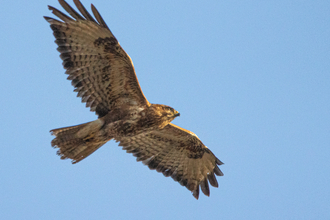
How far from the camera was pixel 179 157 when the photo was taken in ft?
39.2

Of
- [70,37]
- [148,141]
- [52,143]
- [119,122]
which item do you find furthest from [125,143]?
[70,37]

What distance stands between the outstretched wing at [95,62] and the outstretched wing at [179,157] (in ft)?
4.96

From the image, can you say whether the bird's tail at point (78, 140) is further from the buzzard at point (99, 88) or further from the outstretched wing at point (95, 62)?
the outstretched wing at point (95, 62)

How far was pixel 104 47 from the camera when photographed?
1004cm

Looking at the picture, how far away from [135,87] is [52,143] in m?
2.11

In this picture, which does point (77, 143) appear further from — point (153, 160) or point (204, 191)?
point (204, 191)

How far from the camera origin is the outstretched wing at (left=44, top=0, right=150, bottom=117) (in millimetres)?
9820

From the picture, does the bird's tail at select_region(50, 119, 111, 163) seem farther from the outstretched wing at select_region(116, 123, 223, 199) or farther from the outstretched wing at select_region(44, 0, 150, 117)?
the outstretched wing at select_region(116, 123, 223, 199)

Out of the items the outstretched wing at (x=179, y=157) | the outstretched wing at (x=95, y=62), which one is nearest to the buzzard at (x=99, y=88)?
the outstretched wing at (x=95, y=62)

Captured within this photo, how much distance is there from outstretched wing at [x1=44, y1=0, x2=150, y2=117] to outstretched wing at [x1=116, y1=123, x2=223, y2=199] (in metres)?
1.51

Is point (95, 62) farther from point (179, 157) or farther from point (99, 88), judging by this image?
point (179, 157)

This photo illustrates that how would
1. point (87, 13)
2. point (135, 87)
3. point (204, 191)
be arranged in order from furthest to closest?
point (204, 191) → point (135, 87) → point (87, 13)

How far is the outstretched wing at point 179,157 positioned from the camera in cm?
1177

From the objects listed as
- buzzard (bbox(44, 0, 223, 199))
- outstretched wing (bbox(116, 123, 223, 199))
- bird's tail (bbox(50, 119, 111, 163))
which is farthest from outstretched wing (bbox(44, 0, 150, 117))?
outstretched wing (bbox(116, 123, 223, 199))
